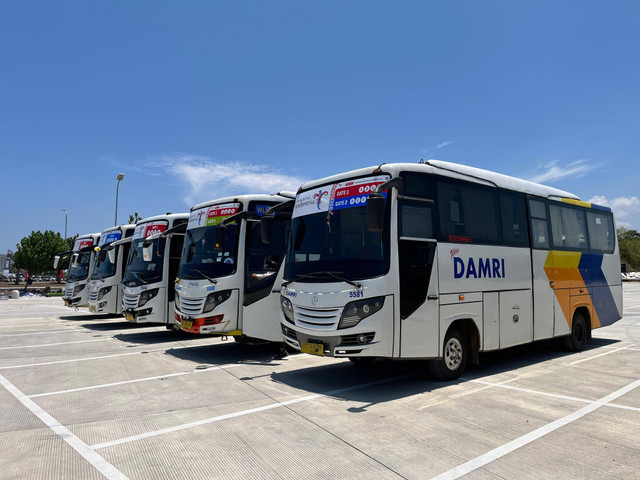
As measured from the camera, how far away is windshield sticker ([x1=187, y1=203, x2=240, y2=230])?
1003cm

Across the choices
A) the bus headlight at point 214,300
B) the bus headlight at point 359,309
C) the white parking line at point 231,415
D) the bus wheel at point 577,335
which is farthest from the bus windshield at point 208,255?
the bus wheel at point 577,335

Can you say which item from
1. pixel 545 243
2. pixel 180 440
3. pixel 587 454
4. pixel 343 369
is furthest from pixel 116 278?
pixel 587 454

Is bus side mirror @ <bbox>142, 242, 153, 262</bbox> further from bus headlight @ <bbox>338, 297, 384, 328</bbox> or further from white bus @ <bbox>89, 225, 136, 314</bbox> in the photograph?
bus headlight @ <bbox>338, 297, 384, 328</bbox>

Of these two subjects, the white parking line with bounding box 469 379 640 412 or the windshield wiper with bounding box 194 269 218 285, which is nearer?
the white parking line with bounding box 469 379 640 412

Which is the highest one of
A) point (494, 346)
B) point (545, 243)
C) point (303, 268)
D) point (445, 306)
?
point (545, 243)

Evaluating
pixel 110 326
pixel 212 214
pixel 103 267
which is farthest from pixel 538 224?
pixel 110 326

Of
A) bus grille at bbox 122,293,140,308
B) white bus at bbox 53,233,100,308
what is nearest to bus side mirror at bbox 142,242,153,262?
bus grille at bbox 122,293,140,308

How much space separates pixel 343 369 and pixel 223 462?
14.9 ft

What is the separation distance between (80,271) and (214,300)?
12079mm

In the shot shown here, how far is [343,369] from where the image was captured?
8438 millimetres

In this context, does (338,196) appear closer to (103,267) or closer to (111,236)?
(103,267)

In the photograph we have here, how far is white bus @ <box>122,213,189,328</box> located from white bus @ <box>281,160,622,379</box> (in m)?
6.05

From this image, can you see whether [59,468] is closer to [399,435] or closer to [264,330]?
[399,435]

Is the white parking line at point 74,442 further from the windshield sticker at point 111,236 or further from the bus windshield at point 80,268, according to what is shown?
the bus windshield at point 80,268
